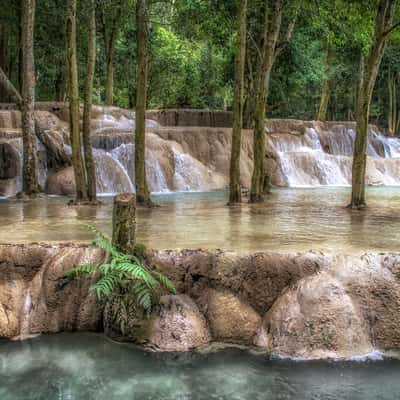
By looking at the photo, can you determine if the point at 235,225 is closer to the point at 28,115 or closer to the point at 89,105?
the point at 89,105

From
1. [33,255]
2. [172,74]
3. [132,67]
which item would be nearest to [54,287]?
[33,255]

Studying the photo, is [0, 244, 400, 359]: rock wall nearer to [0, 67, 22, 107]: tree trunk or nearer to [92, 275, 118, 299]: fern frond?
[92, 275, 118, 299]: fern frond

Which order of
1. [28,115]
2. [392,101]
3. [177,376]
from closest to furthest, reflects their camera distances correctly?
[177,376] → [28,115] → [392,101]

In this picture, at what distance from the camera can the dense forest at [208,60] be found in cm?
1220

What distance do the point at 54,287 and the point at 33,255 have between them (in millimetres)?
520

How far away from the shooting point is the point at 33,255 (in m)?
6.61

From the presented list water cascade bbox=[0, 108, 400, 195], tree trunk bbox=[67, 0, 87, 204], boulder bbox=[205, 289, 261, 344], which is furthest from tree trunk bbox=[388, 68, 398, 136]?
boulder bbox=[205, 289, 261, 344]

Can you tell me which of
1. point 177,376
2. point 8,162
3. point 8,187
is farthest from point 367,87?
point 8,162

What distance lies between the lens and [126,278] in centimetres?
596

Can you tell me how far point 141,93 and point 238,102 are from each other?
222 cm

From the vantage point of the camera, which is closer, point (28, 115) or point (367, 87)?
point (367, 87)

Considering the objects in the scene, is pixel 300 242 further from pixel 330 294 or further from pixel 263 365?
pixel 263 365

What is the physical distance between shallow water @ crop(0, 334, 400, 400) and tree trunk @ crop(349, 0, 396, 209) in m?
6.69

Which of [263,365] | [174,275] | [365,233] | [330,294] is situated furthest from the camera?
[365,233]
